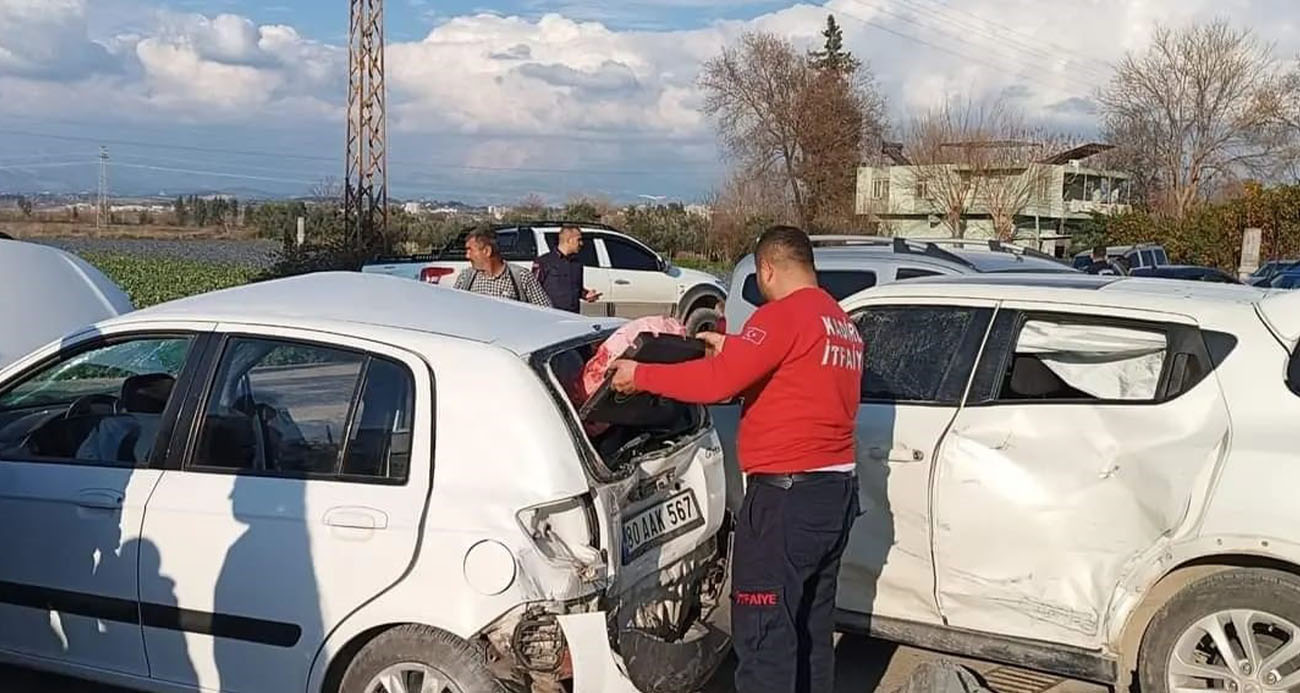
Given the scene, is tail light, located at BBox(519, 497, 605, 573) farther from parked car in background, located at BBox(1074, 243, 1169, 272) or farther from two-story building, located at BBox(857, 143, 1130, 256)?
two-story building, located at BBox(857, 143, 1130, 256)

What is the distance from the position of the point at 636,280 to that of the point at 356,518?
14.1 meters

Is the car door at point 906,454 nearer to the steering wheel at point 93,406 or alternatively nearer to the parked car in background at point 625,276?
the steering wheel at point 93,406

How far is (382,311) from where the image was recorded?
4.14m

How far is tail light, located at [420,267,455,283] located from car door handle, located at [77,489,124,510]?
10.00 metres

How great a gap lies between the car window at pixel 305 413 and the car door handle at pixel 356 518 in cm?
13

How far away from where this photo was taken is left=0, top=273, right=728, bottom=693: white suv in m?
3.60

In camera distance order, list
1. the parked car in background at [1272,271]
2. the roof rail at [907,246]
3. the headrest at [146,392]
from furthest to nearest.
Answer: the parked car in background at [1272,271]
the roof rail at [907,246]
the headrest at [146,392]

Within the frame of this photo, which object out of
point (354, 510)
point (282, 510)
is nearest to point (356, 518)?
point (354, 510)

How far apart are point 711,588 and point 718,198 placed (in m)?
40.8

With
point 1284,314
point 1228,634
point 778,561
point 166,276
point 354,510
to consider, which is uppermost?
point 1284,314

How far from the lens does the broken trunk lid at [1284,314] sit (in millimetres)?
4250

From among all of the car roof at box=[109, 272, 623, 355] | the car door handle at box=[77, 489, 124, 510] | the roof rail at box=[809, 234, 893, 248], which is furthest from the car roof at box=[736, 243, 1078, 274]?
the car door handle at box=[77, 489, 124, 510]

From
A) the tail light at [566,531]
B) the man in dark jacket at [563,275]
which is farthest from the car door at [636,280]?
the tail light at [566,531]

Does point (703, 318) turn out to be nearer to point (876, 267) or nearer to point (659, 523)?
point (876, 267)
